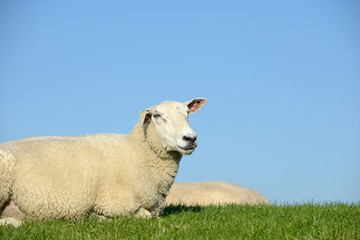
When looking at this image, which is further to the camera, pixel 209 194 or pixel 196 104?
pixel 209 194

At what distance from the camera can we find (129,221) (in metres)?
6.98

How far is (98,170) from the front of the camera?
7.64 meters

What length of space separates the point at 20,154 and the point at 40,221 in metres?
1.16

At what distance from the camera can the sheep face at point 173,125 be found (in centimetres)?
736

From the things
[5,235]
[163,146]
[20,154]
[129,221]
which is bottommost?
[5,235]

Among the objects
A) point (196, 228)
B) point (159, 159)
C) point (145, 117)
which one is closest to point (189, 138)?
point (159, 159)

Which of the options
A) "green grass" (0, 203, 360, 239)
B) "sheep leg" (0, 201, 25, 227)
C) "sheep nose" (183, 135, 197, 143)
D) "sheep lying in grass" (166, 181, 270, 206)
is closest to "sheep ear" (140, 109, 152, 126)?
"sheep nose" (183, 135, 197, 143)

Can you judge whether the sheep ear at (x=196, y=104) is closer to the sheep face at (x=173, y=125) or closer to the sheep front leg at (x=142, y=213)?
the sheep face at (x=173, y=125)

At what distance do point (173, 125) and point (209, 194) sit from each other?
263 inches

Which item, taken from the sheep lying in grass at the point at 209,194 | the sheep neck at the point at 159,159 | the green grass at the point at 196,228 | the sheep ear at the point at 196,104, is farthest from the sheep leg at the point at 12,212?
the sheep lying in grass at the point at 209,194

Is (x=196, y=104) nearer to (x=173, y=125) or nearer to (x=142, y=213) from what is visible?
(x=173, y=125)

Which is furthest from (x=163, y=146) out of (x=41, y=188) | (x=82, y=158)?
(x=41, y=188)

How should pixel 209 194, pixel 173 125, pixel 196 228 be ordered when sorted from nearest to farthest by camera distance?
pixel 196 228 < pixel 173 125 < pixel 209 194

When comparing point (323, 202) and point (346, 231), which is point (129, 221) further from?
point (323, 202)
